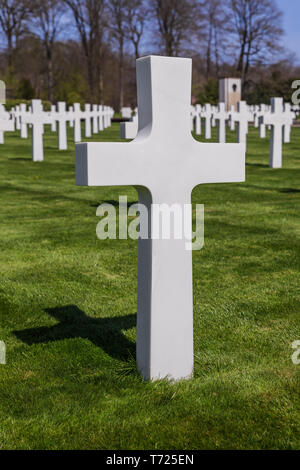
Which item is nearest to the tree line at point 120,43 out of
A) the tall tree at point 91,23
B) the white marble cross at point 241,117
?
the tall tree at point 91,23

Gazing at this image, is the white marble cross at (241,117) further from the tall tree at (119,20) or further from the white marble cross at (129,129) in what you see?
the tall tree at (119,20)

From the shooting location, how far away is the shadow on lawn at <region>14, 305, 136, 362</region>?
3312mm

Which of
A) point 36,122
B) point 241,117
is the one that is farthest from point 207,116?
point 36,122

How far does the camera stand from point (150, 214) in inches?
108

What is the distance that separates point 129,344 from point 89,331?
0.32 m

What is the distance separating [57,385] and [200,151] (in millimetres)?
1328

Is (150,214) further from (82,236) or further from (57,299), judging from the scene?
(82,236)

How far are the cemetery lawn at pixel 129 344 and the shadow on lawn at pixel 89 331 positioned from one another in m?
0.01

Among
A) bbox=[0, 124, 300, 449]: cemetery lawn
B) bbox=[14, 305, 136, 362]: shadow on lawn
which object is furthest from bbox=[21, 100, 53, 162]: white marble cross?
bbox=[14, 305, 136, 362]: shadow on lawn

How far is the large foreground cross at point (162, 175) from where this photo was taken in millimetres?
2623

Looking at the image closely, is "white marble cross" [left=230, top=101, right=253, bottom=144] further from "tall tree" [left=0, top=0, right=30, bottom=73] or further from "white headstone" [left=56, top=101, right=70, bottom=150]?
"tall tree" [left=0, top=0, right=30, bottom=73]

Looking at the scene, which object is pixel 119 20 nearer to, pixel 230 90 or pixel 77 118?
pixel 230 90

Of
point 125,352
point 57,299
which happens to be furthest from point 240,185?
point 125,352

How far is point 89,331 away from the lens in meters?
3.56
